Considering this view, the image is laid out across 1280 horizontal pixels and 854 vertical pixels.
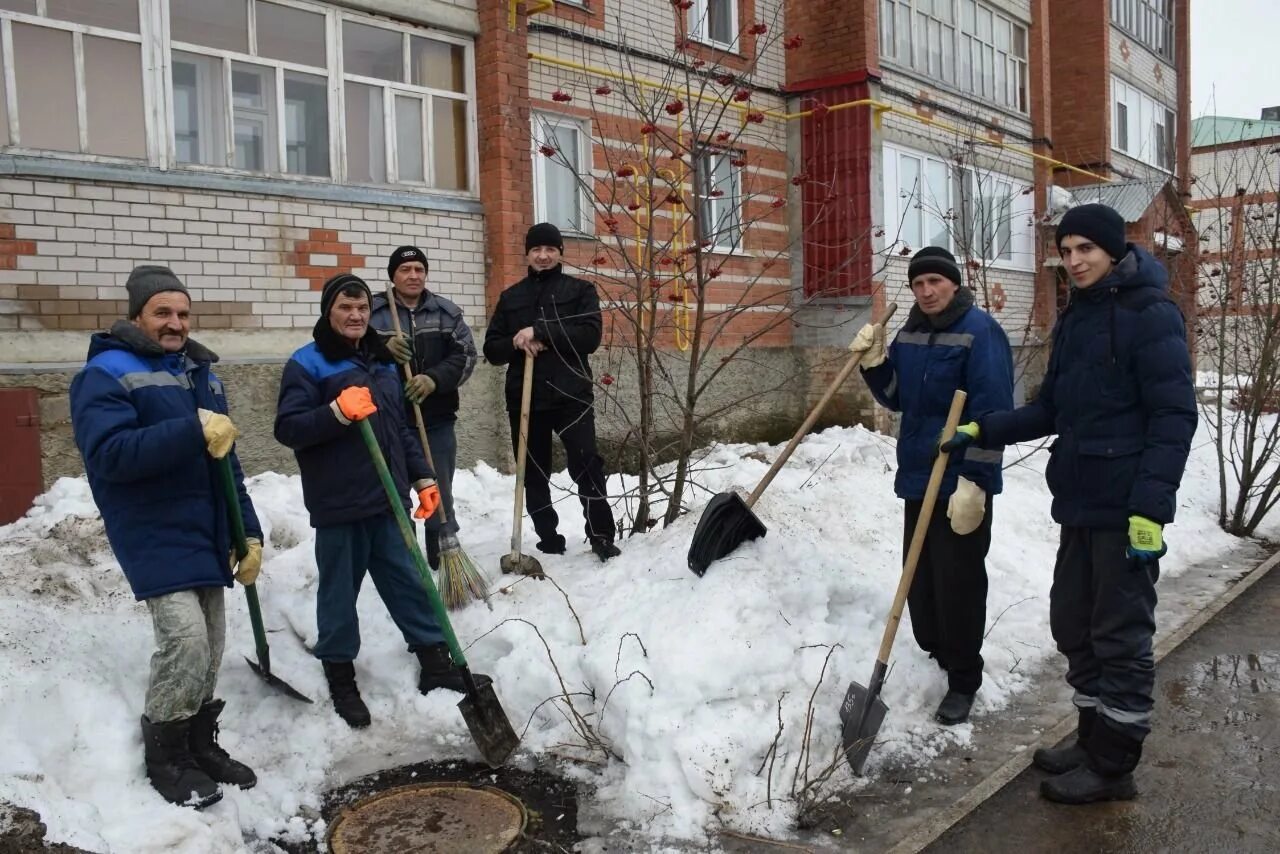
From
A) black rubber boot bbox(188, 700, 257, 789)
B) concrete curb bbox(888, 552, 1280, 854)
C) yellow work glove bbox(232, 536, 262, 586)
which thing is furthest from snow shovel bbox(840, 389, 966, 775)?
yellow work glove bbox(232, 536, 262, 586)

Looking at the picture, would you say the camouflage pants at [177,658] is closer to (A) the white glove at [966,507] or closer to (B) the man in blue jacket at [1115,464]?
(A) the white glove at [966,507]

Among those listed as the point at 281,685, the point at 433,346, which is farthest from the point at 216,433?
the point at 433,346

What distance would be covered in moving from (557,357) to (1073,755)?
3106mm

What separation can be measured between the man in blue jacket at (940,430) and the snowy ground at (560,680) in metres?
0.22

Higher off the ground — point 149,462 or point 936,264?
point 936,264

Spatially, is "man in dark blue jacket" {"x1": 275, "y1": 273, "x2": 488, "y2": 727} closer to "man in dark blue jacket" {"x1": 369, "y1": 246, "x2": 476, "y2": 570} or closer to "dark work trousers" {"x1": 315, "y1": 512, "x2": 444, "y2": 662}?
"dark work trousers" {"x1": 315, "y1": 512, "x2": 444, "y2": 662}

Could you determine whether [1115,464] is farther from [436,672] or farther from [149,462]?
[149,462]

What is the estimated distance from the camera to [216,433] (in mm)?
3457

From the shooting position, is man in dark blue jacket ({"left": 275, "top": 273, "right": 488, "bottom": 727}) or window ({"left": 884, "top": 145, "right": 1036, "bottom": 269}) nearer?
man in dark blue jacket ({"left": 275, "top": 273, "right": 488, "bottom": 727})

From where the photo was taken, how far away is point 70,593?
5008mm

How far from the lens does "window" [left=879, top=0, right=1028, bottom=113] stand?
13938mm

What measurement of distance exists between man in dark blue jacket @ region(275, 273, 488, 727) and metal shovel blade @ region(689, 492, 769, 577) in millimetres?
1112

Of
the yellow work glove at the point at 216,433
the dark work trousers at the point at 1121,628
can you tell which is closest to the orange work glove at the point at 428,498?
the yellow work glove at the point at 216,433

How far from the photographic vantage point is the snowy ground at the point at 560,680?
3.46m
